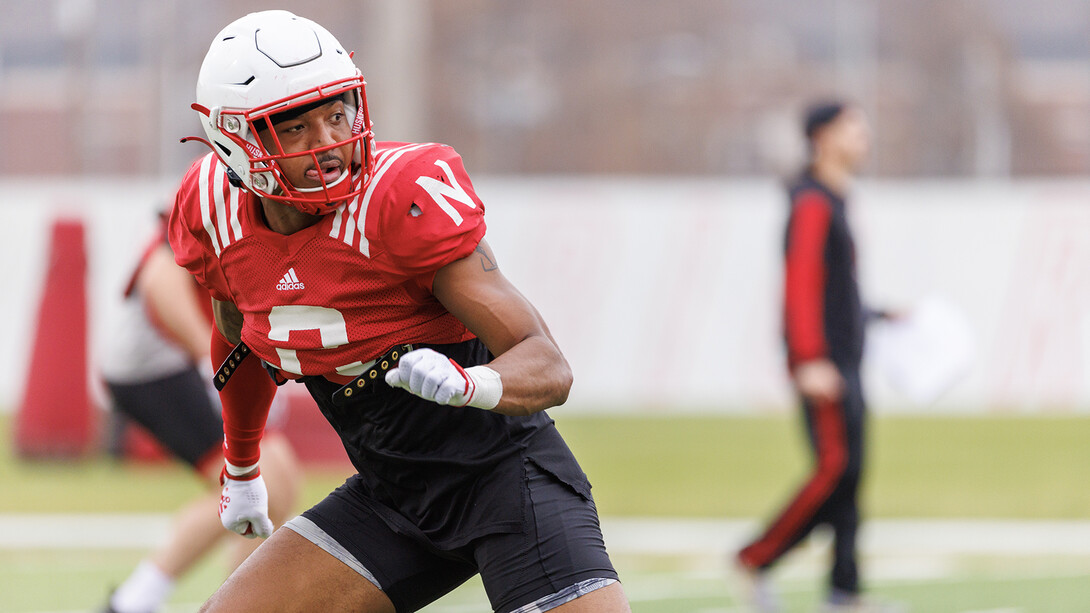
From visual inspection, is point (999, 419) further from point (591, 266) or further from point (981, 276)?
point (591, 266)

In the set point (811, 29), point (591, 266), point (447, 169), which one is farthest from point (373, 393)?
point (811, 29)

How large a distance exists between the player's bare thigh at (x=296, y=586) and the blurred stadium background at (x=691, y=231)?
7.13 ft

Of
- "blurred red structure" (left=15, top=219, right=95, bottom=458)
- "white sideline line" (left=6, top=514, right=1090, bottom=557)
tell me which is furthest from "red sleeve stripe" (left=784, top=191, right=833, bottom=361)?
"blurred red structure" (left=15, top=219, right=95, bottom=458)

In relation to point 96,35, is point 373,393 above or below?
above

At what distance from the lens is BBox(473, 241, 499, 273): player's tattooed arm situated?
2.97 metres

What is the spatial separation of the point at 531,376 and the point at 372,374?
1.56 feet

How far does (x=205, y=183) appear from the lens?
10.9 ft

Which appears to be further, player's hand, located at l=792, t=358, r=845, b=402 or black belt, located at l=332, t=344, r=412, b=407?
player's hand, located at l=792, t=358, r=845, b=402

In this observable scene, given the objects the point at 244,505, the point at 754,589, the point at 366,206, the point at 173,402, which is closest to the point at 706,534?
the point at 754,589

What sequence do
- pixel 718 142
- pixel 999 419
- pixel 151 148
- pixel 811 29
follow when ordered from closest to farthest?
pixel 999 419 → pixel 151 148 → pixel 811 29 → pixel 718 142

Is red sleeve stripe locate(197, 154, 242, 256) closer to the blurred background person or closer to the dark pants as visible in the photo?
the blurred background person

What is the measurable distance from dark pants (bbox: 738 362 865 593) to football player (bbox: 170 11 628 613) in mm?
2611

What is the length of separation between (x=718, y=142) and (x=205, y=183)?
56.7 feet

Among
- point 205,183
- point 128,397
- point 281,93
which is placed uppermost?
point 281,93
